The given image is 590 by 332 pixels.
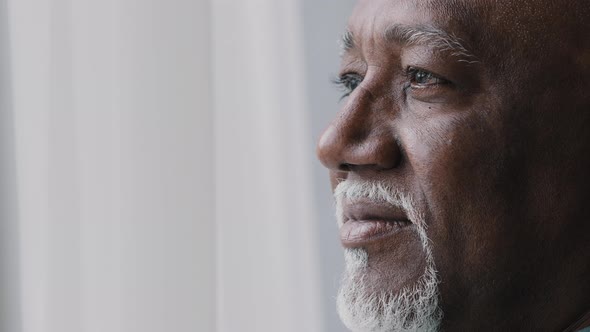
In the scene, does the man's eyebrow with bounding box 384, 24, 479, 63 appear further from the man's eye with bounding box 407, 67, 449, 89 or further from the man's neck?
the man's neck

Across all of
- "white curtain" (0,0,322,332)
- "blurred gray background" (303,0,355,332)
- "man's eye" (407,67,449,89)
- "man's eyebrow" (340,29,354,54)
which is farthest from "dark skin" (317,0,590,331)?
"blurred gray background" (303,0,355,332)

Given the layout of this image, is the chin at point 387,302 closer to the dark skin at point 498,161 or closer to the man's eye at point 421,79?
the dark skin at point 498,161

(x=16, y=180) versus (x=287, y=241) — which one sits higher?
(x=16, y=180)

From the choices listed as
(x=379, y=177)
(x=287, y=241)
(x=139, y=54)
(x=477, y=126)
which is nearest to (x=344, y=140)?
(x=379, y=177)

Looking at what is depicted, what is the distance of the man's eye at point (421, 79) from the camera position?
43.3 inches

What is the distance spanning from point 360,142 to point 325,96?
0.61 m

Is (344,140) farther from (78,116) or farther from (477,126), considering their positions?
(78,116)

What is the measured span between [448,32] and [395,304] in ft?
1.09

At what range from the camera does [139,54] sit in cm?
139

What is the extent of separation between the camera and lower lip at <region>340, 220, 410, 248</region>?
1099 millimetres

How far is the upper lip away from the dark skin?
3cm

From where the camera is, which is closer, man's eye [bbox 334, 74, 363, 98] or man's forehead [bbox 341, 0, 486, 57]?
man's forehead [bbox 341, 0, 486, 57]

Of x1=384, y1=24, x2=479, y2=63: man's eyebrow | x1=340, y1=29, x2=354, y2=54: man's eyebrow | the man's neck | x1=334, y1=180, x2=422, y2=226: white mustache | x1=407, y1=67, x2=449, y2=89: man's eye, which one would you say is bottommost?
the man's neck

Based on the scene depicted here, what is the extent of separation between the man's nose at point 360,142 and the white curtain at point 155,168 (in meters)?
0.38
